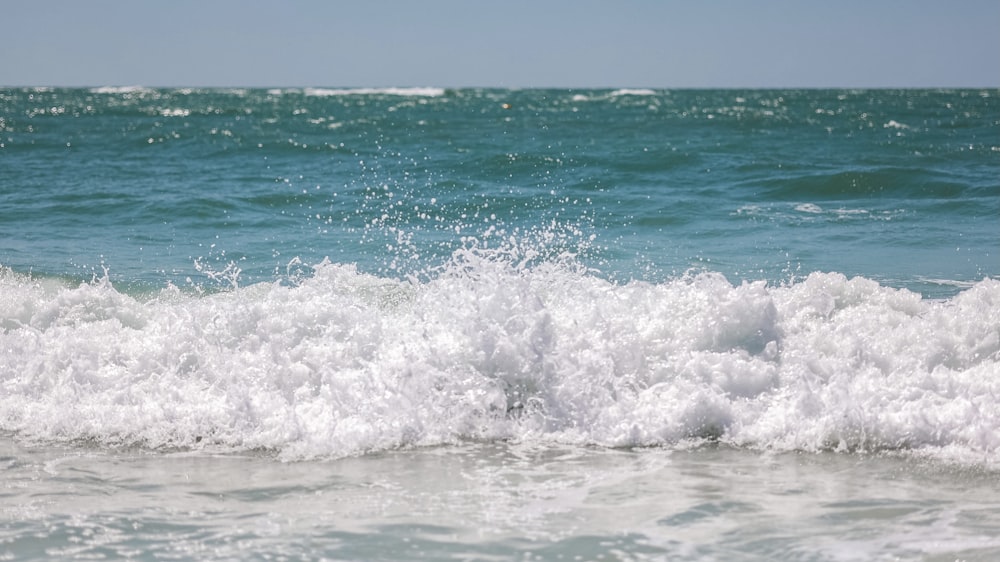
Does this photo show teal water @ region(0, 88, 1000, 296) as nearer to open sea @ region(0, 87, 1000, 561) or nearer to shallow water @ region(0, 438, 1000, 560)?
open sea @ region(0, 87, 1000, 561)

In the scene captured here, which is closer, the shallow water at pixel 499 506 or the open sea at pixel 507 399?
the shallow water at pixel 499 506

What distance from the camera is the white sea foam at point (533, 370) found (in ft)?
18.9

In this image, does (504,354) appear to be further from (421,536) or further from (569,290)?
(421,536)

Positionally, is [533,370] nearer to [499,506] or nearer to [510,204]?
[499,506]

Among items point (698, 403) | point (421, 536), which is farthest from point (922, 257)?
point (421, 536)

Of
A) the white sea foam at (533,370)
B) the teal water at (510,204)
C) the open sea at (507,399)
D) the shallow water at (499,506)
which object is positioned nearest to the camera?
the shallow water at (499,506)

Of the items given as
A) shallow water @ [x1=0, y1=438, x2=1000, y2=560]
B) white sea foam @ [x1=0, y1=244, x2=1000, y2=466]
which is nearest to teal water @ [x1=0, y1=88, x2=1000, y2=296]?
white sea foam @ [x1=0, y1=244, x2=1000, y2=466]

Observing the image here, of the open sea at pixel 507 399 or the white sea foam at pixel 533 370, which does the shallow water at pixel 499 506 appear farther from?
the white sea foam at pixel 533 370

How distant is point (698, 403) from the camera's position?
5.89 meters

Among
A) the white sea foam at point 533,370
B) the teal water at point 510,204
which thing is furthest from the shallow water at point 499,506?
the teal water at point 510,204

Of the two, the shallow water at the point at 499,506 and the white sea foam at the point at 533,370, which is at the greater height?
the white sea foam at the point at 533,370

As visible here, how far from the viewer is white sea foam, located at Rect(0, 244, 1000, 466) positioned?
5.75 m

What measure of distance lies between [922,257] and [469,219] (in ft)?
18.8

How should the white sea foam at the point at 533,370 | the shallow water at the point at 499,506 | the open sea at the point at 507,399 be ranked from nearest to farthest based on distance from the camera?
the shallow water at the point at 499,506 → the open sea at the point at 507,399 → the white sea foam at the point at 533,370
